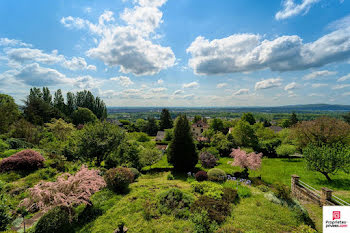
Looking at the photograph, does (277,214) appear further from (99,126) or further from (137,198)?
(99,126)

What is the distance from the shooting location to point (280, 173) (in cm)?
1778

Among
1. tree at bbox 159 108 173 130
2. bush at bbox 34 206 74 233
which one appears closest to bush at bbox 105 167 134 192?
bush at bbox 34 206 74 233

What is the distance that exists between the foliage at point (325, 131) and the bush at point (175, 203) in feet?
76.4

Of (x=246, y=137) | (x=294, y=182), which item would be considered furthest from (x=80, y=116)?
(x=294, y=182)

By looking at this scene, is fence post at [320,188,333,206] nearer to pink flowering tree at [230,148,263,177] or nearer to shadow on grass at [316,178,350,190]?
pink flowering tree at [230,148,263,177]

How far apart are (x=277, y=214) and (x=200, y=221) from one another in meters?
4.83

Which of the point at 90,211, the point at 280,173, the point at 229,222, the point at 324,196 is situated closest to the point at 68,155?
the point at 90,211

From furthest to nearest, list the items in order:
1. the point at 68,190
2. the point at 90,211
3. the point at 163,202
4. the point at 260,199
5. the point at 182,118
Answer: the point at 182,118 → the point at 260,199 → the point at 163,202 → the point at 90,211 → the point at 68,190

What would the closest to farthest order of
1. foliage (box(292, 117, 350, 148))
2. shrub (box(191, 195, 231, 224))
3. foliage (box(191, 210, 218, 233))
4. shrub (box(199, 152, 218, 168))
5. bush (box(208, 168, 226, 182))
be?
1. foliage (box(191, 210, 218, 233))
2. shrub (box(191, 195, 231, 224))
3. bush (box(208, 168, 226, 182))
4. foliage (box(292, 117, 350, 148))
5. shrub (box(199, 152, 218, 168))

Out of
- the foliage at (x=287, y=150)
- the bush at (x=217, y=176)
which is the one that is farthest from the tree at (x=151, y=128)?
the bush at (x=217, y=176)

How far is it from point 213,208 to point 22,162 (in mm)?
16131

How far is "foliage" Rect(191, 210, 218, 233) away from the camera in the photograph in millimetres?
6702

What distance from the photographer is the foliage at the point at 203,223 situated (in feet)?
22.0

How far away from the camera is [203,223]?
699 centimetres
